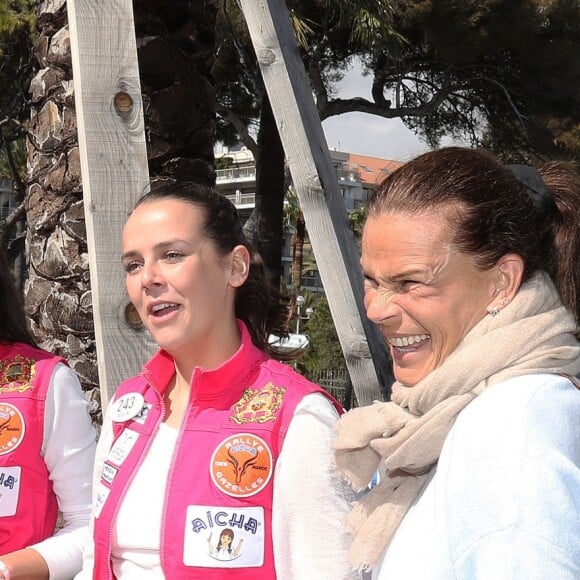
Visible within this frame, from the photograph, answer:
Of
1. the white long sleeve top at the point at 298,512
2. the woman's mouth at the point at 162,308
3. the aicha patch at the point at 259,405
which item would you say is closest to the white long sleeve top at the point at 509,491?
the white long sleeve top at the point at 298,512

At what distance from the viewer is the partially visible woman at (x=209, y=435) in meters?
1.74

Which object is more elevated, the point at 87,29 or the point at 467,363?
the point at 87,29

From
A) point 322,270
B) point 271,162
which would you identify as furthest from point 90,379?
point 271,162

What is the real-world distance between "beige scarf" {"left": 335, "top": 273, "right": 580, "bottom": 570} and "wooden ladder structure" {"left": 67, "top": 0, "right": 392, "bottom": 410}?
924mm

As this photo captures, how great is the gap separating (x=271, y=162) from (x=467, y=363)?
1114cm

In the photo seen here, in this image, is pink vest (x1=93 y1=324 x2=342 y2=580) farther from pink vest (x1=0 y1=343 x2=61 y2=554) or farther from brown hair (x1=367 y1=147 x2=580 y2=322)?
brown hair (x1=367 y1=147 x2=580 y2=322)

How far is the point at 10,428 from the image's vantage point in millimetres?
2246

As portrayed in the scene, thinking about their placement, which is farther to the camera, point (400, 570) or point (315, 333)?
point (315, 333)

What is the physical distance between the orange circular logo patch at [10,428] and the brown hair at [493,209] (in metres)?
1.22

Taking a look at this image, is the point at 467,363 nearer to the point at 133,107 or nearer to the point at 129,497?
the point at 129,497

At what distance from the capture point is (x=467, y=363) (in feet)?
4.33

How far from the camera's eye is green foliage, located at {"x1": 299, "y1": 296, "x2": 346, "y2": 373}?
20.5 m

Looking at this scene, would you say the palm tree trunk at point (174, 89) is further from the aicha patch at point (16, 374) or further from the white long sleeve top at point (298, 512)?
the white long sleeve top at point (298, 512)

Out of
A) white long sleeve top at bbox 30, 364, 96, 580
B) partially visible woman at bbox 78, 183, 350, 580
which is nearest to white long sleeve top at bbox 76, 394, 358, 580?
partially visible woman at bbox 78, 183, 350, 580
